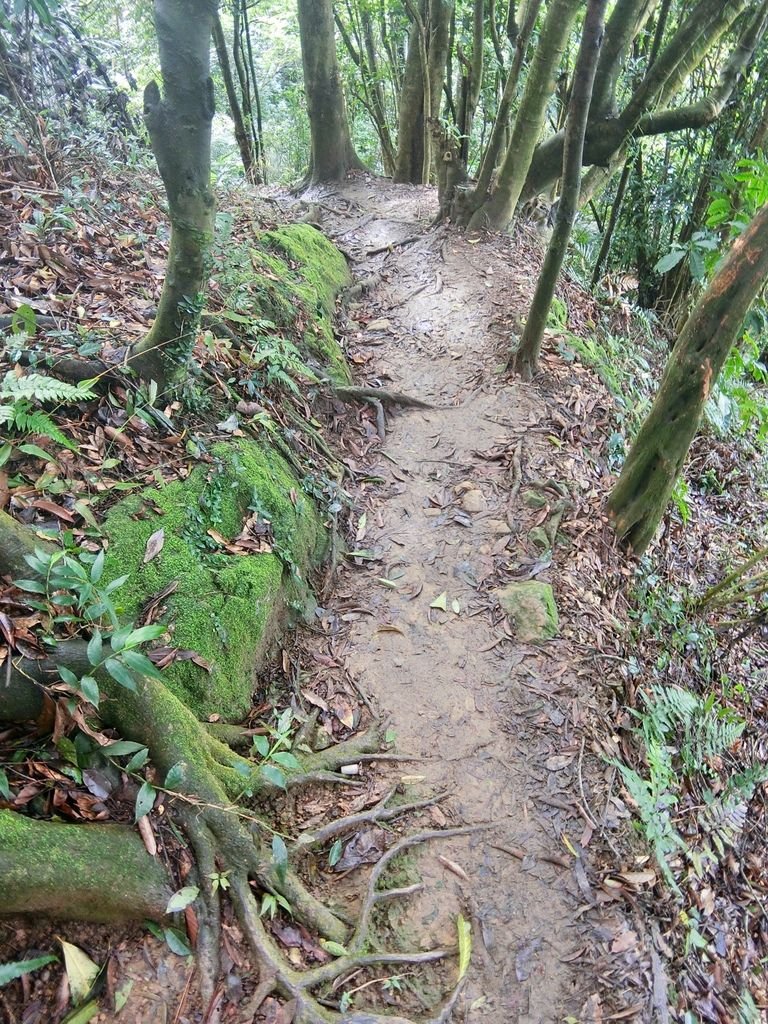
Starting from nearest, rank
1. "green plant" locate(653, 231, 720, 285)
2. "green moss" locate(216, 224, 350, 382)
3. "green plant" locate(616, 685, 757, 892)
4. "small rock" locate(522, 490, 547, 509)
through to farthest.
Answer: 1. "green plant" locate(616, 685, 757, 892)
2. "small rock" locate(522, 490, 547, 509)
3. "green moss" locate(216, 224, 350, 382)
4. "green plant" locate(653, 231, 720, 285)

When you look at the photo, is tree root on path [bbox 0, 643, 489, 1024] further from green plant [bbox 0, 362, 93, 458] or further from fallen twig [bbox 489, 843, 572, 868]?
green plant [bbox 0, 362, 93, 458]

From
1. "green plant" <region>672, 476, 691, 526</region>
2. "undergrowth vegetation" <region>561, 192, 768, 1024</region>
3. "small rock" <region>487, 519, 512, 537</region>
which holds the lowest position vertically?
"undergrowth vegetation" <region>561, 192, 768, 1024</region>

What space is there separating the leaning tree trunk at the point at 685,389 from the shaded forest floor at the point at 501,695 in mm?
334

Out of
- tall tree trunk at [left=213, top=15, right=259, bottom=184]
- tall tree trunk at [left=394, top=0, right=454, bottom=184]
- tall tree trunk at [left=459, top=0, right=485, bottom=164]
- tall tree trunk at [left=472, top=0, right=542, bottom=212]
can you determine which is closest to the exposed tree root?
tall tree trunk at [left=472, top=0, right=542, bottom=212]

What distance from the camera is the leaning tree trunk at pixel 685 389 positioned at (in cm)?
452

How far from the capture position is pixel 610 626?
478 centimetres

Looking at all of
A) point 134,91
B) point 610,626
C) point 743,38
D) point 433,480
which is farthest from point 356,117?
point 610,626

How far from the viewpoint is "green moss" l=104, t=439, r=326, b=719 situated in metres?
3.43

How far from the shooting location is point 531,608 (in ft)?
14.9

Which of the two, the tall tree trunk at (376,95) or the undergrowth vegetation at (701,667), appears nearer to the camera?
the undergrowth vegetation at (701,667)

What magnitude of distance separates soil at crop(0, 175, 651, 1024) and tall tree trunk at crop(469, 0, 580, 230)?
1914 millimetres

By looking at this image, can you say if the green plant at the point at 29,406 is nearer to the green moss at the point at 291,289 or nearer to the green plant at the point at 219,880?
the green plant at the point at 219,880

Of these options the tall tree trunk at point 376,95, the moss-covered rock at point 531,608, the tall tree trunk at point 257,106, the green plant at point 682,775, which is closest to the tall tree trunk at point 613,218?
the tall tree trunk at point 376,95

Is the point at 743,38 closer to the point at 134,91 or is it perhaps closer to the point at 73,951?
the point at 134,91
